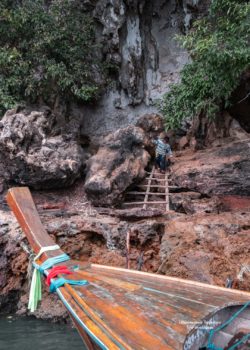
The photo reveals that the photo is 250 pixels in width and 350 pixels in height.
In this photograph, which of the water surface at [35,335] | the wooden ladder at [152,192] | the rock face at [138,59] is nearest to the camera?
the water surface at [35,335]

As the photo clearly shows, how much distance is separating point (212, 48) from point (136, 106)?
6.80 metres

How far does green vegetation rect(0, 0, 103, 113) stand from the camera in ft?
39.8

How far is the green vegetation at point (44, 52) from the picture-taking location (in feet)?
39.8

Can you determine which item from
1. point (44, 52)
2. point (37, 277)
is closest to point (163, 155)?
point (44, 52)

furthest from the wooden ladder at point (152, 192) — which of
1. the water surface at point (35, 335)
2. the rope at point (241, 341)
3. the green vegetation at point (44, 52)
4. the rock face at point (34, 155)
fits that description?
the rope at point (241, 341)

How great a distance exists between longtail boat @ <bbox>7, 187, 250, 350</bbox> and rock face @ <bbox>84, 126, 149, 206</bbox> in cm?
477

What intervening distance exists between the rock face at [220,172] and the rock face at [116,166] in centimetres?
121

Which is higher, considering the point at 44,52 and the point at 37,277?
the point at 44,52

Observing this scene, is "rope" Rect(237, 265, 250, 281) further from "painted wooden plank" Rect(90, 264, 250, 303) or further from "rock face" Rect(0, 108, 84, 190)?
"rock face" Rect(0, 108, 84, 190)

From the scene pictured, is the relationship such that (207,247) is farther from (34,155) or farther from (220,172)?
(34,155)

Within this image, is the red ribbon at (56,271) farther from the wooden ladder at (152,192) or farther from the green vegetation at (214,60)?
the green vegetation at (214,60)

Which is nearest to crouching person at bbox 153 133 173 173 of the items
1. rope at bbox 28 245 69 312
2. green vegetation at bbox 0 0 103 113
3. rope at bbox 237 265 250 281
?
green vegetation at bbox 0 0 103 113

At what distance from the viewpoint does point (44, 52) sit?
12.7 m

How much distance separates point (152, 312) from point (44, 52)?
36.3 ft
